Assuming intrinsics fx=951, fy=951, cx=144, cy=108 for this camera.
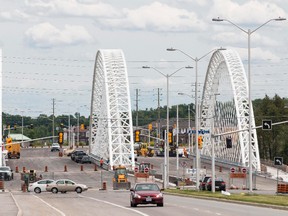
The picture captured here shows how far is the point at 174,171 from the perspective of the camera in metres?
135

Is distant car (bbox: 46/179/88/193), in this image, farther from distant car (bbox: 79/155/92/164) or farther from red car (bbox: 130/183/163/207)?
distant car (bbox: 79/155/92/164)

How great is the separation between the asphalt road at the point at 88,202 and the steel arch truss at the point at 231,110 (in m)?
10.0

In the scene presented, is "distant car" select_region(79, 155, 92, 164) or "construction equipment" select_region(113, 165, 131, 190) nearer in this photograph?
"construction equipment" select_region(113, 165, 131, 190)

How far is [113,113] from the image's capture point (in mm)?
140500

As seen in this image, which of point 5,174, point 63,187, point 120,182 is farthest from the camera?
point 5,174

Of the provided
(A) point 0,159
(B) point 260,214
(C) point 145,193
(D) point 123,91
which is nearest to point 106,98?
(D) point 123,91

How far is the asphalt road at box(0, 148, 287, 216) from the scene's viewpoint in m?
44.3

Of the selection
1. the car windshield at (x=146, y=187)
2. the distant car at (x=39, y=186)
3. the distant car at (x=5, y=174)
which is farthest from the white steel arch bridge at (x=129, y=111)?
the car windshield at (x=146, y=187)

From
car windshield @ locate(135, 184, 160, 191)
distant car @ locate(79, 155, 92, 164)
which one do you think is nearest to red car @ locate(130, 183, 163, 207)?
car windshield @ locate(135, 184, 160, 191)

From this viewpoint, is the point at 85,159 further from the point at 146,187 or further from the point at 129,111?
the point at 146,187

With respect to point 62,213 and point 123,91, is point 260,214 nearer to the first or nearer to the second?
point 62,213

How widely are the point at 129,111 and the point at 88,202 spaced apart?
77.8 m

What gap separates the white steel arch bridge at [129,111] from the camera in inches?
5221

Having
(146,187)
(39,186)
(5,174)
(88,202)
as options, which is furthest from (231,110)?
(146,187)
